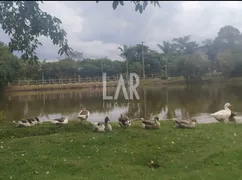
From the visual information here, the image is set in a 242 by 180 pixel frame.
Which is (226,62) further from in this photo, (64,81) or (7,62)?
(7,62)

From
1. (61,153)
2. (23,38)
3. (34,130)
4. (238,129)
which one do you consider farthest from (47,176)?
(238,129)

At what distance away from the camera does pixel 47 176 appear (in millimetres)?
6156

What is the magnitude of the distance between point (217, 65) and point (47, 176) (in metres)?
59.3

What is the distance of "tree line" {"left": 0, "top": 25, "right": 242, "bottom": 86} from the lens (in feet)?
189

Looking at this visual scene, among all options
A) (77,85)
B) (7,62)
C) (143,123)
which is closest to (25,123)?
(143,123)

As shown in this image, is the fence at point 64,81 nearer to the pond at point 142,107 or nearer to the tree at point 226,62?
the tree at point 226,62

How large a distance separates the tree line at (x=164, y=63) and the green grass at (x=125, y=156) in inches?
Result: 1820

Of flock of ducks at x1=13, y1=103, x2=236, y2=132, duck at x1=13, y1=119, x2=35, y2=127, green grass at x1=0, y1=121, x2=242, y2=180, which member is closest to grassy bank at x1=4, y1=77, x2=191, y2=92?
duck at x1=13, y1=119, x2=35, y2=127

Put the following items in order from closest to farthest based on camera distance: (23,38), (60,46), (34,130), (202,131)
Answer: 1. (60,46)
2. (23,38)
3. (202,131)
4. (34,130)

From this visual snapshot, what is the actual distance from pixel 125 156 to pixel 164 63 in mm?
65268

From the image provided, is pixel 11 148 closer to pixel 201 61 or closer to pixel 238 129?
pixel 238 129

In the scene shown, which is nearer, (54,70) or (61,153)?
(61,153)

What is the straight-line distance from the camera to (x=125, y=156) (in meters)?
7.09

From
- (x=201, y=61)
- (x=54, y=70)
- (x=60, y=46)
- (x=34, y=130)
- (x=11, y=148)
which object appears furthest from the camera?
(x=54, y=70)
